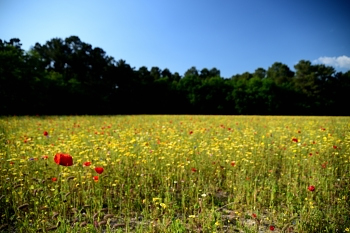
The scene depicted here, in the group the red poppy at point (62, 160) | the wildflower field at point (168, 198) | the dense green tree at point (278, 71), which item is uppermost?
the dense green tree at point (278, 71)

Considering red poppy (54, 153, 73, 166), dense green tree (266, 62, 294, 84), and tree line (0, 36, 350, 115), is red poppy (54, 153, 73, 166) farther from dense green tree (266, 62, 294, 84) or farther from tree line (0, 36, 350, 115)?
dense green tree (266, 62, 294, 84)

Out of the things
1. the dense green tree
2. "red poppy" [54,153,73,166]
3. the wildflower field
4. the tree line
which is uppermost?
the dense green tree

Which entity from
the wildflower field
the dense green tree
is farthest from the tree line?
the wildflower field

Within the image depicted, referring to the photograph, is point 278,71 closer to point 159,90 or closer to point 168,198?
point 159,90

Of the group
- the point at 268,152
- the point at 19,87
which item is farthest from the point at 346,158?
the point at 19,87

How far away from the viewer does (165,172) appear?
417cm

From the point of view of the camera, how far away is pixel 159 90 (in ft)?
171

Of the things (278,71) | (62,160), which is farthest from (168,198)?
(278,71)

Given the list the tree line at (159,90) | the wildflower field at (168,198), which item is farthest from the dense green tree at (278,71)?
the wildflower field at (168,198)

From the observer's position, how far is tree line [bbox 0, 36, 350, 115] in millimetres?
35875

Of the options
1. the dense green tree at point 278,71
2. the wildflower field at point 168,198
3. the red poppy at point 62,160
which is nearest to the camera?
the red poppy at point 62,160

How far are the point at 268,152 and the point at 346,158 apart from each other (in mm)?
1670

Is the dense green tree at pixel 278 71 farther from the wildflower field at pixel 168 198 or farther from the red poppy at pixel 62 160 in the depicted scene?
the red poppy at pixel 62 160

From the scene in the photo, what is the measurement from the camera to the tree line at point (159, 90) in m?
35.9
